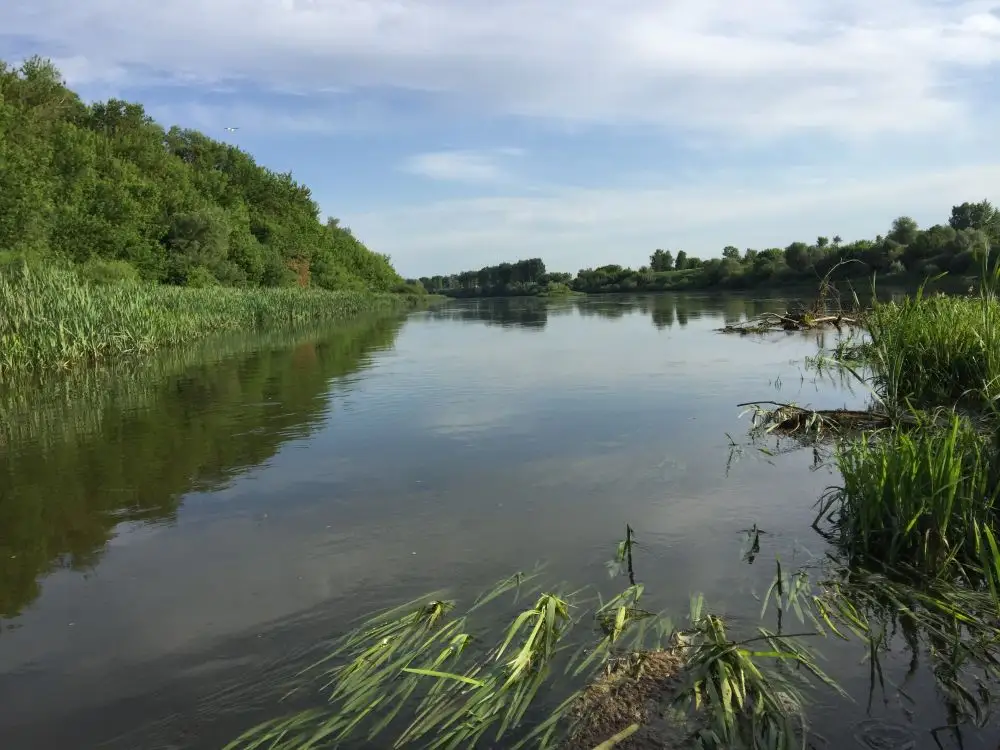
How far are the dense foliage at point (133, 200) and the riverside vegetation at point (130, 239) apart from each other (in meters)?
0.11

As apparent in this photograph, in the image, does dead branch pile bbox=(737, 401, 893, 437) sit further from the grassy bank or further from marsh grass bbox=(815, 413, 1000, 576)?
the grassy bank

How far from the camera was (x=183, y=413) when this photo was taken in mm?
12531

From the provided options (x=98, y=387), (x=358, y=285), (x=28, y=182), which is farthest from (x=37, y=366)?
(x=358, y=285)

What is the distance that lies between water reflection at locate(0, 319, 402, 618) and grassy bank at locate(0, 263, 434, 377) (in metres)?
0.98

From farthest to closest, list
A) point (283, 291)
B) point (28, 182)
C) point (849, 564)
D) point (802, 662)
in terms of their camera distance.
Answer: point (283, 291) < point (28, 182) < point (849, 564) < point (802, 662)

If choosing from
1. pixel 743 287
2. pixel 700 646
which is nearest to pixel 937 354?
pixel 700 646

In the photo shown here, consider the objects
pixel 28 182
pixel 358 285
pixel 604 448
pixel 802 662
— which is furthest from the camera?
pixel 358 285

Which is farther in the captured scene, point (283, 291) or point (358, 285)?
point (358, 285)

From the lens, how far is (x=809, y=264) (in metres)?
70.4

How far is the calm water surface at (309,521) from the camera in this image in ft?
13.3

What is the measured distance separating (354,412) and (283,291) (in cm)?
3850

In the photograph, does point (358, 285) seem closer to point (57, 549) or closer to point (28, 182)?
point (28, 182)

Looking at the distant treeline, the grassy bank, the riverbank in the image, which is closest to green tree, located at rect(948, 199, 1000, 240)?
the distant treeline

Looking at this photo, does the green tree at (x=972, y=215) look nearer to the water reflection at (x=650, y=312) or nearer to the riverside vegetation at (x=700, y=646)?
the water reflection at (x=650, y=312)
